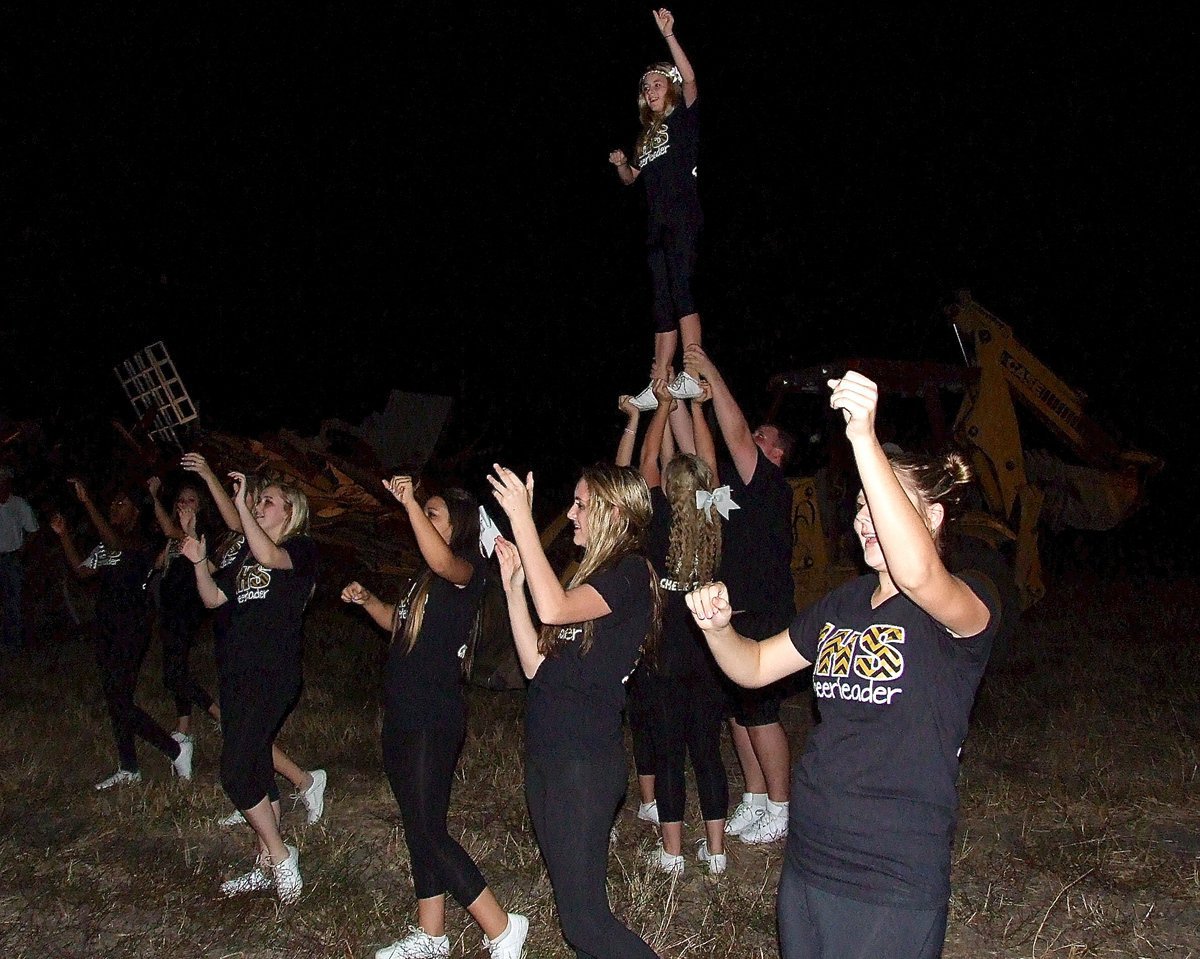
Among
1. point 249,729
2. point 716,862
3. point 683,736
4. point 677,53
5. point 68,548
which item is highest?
point 677,53

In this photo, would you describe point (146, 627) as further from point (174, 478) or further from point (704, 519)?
point (174, 478)

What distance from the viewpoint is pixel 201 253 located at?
21312 millimetres

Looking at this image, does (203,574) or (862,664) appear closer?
(862,664)

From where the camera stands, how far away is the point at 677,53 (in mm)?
5195

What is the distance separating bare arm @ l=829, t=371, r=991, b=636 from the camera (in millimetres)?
2247

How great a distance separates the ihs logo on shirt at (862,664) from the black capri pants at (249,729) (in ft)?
9.98

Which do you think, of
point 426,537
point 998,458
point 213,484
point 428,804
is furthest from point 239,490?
point 998,458

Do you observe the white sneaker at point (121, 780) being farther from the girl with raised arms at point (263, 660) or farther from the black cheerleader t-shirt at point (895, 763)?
the black cheerleader t-shirt at point (895, 763)

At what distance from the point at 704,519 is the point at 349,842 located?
273cm

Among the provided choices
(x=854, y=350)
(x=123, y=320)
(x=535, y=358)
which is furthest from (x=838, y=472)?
(x=123, y=320)

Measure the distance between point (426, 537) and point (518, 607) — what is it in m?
0.53

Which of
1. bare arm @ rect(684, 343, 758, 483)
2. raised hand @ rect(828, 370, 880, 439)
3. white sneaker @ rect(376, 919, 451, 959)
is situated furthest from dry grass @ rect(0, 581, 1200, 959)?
raised hand @ rect(828, 370, 880, 439)

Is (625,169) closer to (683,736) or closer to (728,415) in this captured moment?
(728,415)

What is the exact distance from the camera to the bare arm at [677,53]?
495cm
